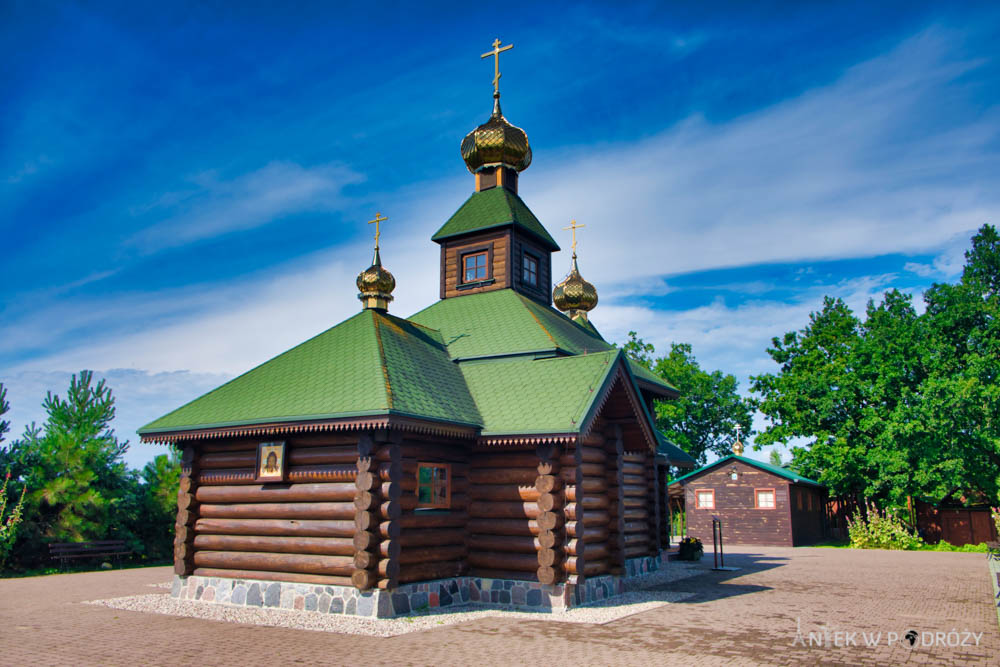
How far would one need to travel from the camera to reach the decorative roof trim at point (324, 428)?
13570 mm

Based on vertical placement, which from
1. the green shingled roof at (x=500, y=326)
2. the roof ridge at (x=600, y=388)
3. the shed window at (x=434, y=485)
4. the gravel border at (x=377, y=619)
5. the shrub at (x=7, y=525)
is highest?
the green shingled roof at (x=500, y=326)

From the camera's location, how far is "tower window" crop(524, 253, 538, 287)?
2377cm

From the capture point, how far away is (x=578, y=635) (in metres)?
11.9

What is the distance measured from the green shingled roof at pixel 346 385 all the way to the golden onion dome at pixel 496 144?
8347mm

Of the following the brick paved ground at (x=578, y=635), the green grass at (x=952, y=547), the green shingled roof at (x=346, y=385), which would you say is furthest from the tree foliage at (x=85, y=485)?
the green grass at (x=952, y=547)

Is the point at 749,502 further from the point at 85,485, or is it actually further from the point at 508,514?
the point at 85,485

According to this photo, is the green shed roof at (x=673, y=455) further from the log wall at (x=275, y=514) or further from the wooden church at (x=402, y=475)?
the log wall at (x=275, y=514)

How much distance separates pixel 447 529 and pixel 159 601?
6447mm

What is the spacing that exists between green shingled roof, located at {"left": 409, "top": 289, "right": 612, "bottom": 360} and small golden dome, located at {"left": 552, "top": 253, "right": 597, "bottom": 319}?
5458 mm

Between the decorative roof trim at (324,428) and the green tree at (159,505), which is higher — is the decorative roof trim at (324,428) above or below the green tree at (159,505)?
above

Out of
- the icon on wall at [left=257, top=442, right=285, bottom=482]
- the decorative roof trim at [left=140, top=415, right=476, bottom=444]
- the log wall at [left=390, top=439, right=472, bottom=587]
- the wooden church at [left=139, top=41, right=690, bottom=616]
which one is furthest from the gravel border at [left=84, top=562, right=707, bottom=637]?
the decorative roof trim at [left=140, top=415, right=476, bottom=444]

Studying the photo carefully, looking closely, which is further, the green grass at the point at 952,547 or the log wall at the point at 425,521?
the green grass at the point at 952,547

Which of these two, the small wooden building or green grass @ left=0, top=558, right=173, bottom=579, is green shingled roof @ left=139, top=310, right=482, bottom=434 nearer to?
green grass @ left=0, top=558, right=173, bottom=579

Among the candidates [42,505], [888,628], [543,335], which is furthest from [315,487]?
[42,505]
